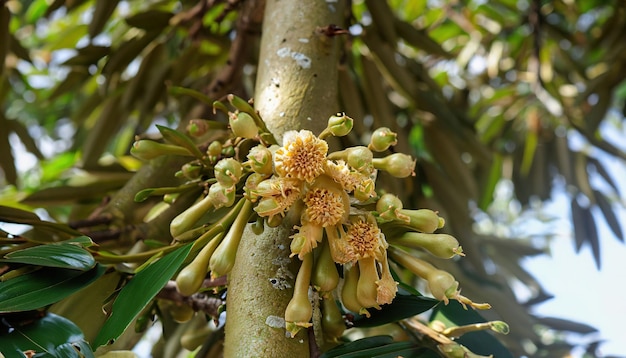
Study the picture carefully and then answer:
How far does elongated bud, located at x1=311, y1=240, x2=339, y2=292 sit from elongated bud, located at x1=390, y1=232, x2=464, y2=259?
0.25ft

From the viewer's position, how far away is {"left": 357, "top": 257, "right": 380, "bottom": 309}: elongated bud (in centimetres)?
47

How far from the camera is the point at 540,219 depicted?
259cm

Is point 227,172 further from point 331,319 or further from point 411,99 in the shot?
point 411,99

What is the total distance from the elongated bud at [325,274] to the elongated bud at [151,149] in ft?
0.64

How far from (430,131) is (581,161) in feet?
3.37

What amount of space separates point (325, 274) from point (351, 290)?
0.03 metres

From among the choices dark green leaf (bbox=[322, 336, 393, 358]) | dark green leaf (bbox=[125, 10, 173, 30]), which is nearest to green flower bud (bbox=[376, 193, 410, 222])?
dark green leaf (bbox=[322, 336, 393, 358])

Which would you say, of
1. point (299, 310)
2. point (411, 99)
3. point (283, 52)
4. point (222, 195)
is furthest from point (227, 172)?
point (411, 99)

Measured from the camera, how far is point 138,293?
458 mm

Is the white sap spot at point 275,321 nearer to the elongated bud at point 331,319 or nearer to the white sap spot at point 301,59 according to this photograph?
the elongated bud at point 331,319

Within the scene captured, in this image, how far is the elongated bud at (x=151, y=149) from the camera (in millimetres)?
589

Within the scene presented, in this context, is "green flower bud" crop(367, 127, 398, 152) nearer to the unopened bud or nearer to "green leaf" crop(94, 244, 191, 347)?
the unopened bud

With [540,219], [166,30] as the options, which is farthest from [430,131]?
[540,219]

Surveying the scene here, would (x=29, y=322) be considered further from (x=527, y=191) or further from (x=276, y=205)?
(x=527, y=191)
